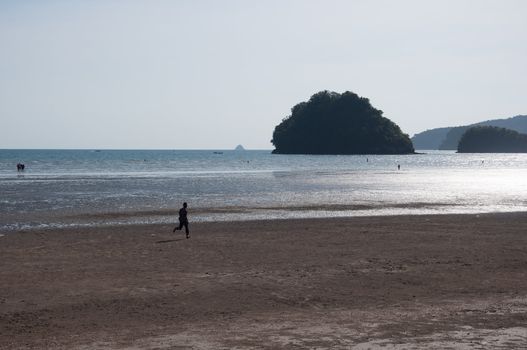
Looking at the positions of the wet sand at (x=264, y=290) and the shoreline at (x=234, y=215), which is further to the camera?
the shoreline at (x=234, y=215)

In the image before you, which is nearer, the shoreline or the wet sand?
the wet sand

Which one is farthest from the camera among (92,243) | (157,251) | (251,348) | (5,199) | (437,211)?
(5,199)

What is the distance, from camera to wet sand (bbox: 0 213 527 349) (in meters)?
11.8

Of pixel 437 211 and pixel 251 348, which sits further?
pixel 437 211

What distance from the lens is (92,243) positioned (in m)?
23.8

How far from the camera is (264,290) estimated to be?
15742mm

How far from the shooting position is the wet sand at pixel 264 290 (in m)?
11.8

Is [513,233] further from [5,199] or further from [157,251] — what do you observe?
[5,199]

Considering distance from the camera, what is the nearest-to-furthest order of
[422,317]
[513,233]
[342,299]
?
[422,317]
[342,299]
[513,233]

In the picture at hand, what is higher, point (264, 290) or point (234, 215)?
point (234, 215)

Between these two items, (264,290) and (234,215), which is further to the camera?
(234,215)

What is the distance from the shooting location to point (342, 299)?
14844 mm

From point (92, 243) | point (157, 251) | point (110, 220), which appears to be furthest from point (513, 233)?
point (110, 220)

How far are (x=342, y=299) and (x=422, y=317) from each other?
7.43 ft
